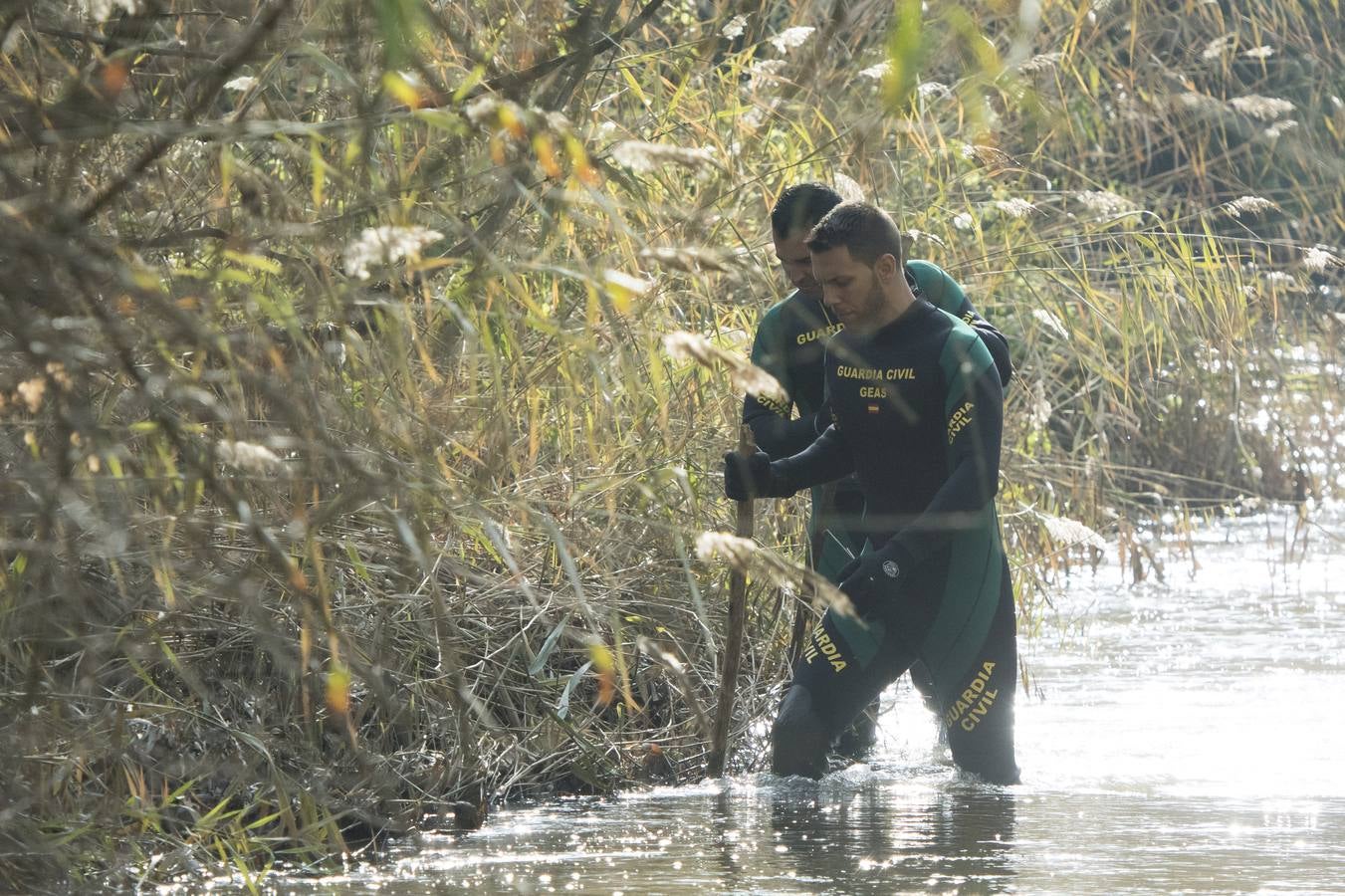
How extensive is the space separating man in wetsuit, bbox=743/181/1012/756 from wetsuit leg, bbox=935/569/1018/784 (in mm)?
548

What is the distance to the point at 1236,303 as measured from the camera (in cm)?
768

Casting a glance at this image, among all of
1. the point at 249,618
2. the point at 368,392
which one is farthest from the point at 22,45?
the point at 249,618

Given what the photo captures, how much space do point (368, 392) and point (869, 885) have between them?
1701mm

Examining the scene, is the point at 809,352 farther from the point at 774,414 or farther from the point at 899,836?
the point at 899,836

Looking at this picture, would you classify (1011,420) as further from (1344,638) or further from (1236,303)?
(1344,638)

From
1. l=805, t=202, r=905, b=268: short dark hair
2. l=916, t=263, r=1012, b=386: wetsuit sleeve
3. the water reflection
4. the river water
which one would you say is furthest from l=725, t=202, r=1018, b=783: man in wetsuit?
l=916, t=263, r=1012, b=386: wetsuit sleeve

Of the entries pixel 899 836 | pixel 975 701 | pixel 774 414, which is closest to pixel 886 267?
pixel 774 414

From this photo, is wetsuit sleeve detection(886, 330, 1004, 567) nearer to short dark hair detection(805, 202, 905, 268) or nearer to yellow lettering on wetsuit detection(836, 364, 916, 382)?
yellow lettering on wetsuit detection(836, 364, 916, 382)

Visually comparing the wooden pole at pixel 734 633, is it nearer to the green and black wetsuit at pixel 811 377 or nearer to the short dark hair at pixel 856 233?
the green and black wetsuit at pixel 811 377

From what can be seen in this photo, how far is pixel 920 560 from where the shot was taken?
5453 millimetres

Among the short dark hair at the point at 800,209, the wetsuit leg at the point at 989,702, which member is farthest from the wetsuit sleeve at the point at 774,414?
the wetsuit leg at the point at 989,702

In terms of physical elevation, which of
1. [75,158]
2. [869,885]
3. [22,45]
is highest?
[22,45]

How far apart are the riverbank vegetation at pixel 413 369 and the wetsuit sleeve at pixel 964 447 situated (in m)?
0.61

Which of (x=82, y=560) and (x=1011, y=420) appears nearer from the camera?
(x=82, y=560)
